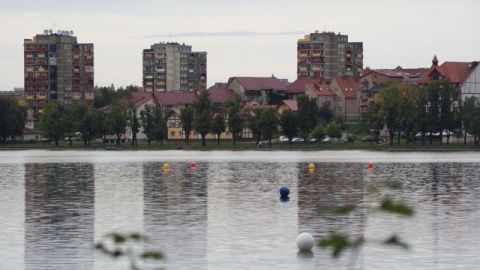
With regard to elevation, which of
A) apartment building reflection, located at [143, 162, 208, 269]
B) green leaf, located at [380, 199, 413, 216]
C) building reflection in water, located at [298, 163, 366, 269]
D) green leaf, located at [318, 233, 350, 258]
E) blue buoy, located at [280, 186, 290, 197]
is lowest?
apartment building reflection, located at [143, 162, 208, 269]

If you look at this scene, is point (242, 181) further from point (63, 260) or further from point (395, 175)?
point (63, 260)

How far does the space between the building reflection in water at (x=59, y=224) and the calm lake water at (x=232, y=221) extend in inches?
2.0

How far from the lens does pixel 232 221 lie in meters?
40.7

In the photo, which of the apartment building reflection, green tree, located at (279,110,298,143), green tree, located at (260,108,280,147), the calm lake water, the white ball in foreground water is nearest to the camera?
the calm lake water

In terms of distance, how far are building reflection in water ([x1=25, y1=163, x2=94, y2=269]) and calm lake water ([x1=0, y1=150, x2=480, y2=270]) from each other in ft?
0.17

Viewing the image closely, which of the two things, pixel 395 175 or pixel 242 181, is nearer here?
pixel 242 181

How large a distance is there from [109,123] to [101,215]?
151766 millimetres

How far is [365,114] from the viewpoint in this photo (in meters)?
185

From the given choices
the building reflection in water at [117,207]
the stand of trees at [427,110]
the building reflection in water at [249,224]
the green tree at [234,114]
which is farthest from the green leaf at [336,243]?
the green tree at [234,114]

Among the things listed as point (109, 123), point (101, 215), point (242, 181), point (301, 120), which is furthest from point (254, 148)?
point (101, 215)

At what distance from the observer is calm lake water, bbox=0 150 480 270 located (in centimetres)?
2823

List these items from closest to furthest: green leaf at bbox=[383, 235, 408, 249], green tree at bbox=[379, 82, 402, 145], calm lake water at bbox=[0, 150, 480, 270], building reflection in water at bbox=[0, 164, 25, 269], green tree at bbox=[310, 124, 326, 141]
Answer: green leaf at bbox=[383, 235, 408, 249]
calm lake water at bbox=[0, 150, 480, 270]
building reflection in water at bbox=[0, 164, 25, 269]
green tree at bbox=[379, 82, 402, 145]
green tree at bbox=[310, 124, 326, 141]

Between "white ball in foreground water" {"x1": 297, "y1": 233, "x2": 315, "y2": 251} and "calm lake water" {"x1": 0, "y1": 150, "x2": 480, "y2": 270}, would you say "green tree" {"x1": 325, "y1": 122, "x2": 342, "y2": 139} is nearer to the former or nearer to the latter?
"calm lake water" {"x1": 0, "y1": 150, "x2": 480, "y2": 270}

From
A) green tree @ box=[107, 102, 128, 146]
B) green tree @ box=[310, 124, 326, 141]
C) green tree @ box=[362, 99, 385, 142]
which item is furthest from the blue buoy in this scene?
green tree @ box=[107, 102, 128, 146]
